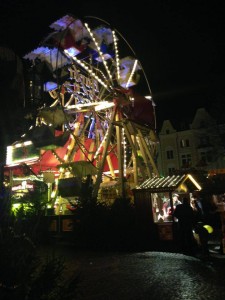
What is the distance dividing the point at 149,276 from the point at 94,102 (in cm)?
1429

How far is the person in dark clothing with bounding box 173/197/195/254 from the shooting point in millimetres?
8883

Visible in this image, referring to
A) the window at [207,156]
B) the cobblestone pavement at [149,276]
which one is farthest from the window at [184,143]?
the cobblestone pavement at [149,276]

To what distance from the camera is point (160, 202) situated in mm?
11477

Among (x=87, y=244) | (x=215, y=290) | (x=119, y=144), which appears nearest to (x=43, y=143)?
(x=119, y=144)

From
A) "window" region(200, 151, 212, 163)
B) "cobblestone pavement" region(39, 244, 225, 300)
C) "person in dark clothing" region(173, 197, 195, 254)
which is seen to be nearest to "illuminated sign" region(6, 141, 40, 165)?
"cobblestone pavement" region(39, 244, 225, 300)

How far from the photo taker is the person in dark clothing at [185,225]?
29.1 ft

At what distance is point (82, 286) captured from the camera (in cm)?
572

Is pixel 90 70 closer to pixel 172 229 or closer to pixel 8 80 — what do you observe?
pixel 172 229

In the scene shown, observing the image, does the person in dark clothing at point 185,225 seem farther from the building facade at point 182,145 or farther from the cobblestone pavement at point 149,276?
the building facade at point 182,145

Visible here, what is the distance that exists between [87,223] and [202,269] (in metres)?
5.46

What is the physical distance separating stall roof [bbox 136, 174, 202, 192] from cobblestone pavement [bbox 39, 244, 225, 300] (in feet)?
7.23

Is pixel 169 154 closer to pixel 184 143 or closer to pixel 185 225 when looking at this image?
pixel 184 143

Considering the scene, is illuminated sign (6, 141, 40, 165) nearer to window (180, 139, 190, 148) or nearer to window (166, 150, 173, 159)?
window (166, 150, 173, 159)

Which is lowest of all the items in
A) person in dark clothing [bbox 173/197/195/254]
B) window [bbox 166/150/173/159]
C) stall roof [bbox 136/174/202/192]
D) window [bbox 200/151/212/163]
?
person in dark clothing [bbox 173/197/195/254]
